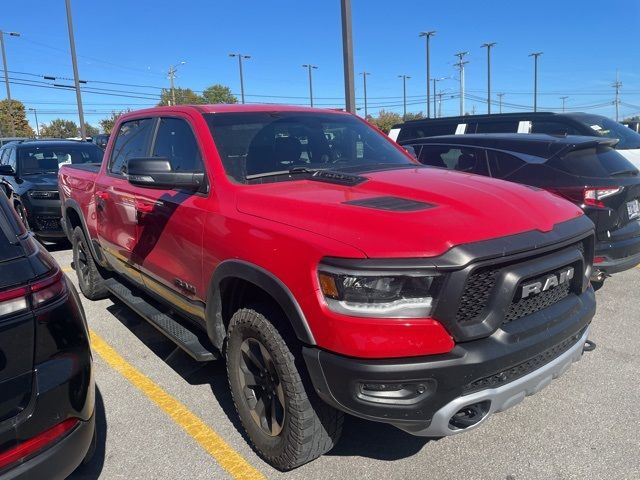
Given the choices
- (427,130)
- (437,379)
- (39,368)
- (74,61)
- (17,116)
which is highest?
(17,116)

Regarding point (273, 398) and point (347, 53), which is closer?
point (273, 398)

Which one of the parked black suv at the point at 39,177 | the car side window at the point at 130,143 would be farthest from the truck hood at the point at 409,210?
the parked black suv at the point at 39,177

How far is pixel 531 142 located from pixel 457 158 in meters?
0.91

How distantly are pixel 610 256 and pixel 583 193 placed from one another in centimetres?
62

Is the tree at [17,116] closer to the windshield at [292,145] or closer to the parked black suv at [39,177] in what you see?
the parked black suv at [39,177]

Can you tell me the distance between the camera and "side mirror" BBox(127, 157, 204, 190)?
3016 millimetres

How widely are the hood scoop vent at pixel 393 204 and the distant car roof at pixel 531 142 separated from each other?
3.29 meters

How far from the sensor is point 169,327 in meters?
3.55

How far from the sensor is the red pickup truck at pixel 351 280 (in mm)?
2100

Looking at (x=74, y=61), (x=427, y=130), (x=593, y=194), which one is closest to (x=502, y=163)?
(x=593, y=194)

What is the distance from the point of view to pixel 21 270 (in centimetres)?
204

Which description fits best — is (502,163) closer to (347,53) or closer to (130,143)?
(130,143)

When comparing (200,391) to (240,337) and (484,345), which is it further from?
(484,345)

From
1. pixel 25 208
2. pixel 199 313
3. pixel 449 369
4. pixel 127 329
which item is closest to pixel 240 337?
pixel 199 313
